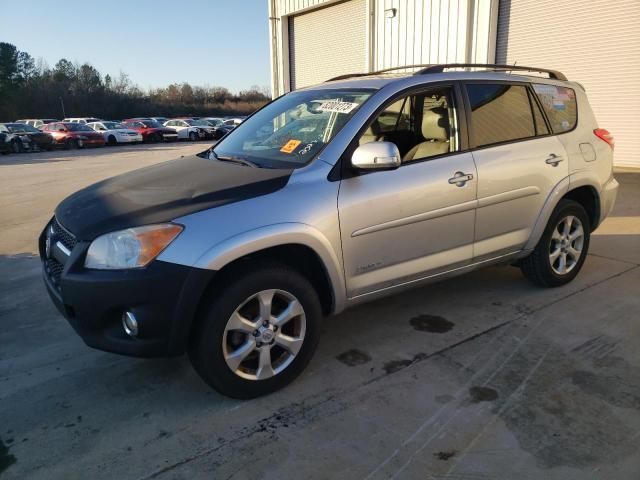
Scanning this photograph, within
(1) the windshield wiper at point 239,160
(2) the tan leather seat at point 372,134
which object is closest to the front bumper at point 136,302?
(1) the windshield wiper at point 239,160

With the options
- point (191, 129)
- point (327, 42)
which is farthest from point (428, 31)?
point (191, 129)

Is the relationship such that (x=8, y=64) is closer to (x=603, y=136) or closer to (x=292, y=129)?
(x=292, y=129)

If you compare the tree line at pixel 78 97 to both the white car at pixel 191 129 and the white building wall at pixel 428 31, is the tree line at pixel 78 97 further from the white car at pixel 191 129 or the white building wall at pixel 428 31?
the white building wall at pixel 428 31

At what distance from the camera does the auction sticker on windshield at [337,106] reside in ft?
10.8

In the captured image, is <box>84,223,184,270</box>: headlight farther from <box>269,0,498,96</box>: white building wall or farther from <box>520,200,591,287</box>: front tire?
<box>269,0,498,96</box>: white building wall

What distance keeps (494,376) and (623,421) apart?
0.68m

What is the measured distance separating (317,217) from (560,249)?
2.49m

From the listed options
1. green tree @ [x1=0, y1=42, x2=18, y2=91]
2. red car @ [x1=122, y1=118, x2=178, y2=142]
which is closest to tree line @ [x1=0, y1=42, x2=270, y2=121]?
green tree @ [x1=0, y1=42, x2=18, y2=91]

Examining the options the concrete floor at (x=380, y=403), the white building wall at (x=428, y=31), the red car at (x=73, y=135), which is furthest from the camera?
the red car at (x=73, y=135)

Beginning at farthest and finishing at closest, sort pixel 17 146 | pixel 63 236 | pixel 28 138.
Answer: pixel 28 138 < pixel 17 146 < pixel 63 236

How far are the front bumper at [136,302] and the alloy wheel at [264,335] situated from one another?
263 millimetres

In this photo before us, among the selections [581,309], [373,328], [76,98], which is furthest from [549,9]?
[76,98]

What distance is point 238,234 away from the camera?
2602 millimetres

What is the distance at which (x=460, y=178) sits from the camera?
11.3ft
